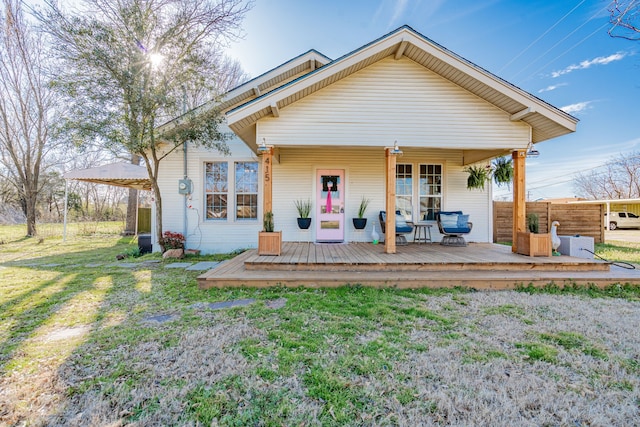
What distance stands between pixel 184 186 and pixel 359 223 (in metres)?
4.87

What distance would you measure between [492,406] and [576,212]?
452 inches

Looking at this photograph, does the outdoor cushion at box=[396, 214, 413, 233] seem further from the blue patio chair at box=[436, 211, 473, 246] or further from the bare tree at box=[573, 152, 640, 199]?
the bare tree at box=[573, 152, 640, 199]

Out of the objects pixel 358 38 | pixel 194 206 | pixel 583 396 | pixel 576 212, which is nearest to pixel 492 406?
pixel 583 396

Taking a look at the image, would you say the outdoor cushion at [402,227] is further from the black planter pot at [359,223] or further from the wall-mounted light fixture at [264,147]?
the wall-mounted light fixture at [264,147]

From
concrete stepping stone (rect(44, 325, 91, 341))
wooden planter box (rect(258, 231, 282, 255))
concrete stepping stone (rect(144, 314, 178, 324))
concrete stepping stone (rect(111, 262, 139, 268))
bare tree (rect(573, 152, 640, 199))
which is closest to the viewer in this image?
concrete stepping stone (rect(44, 325, 91, 341))

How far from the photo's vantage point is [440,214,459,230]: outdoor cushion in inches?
278

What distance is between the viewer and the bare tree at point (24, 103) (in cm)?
1062

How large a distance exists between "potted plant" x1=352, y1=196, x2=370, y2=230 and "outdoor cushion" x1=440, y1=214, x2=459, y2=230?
6.44 feet

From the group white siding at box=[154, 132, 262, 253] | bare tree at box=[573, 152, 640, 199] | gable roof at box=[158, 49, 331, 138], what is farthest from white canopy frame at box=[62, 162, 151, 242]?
bare tree at box=[573, 152, 640, 199]

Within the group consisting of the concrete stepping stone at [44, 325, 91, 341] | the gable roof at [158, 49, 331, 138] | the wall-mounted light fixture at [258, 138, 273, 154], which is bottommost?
the concrete stepping stone at [44, 325, 91, 341]

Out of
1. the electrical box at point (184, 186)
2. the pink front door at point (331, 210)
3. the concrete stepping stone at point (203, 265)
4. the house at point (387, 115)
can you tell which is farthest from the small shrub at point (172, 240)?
the pink front door at point (331, 210)

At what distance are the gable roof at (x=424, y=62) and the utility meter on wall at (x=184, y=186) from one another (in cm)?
286

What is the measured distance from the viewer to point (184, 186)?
24.9 feet

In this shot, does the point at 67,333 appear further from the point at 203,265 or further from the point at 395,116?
the point at 395,116
